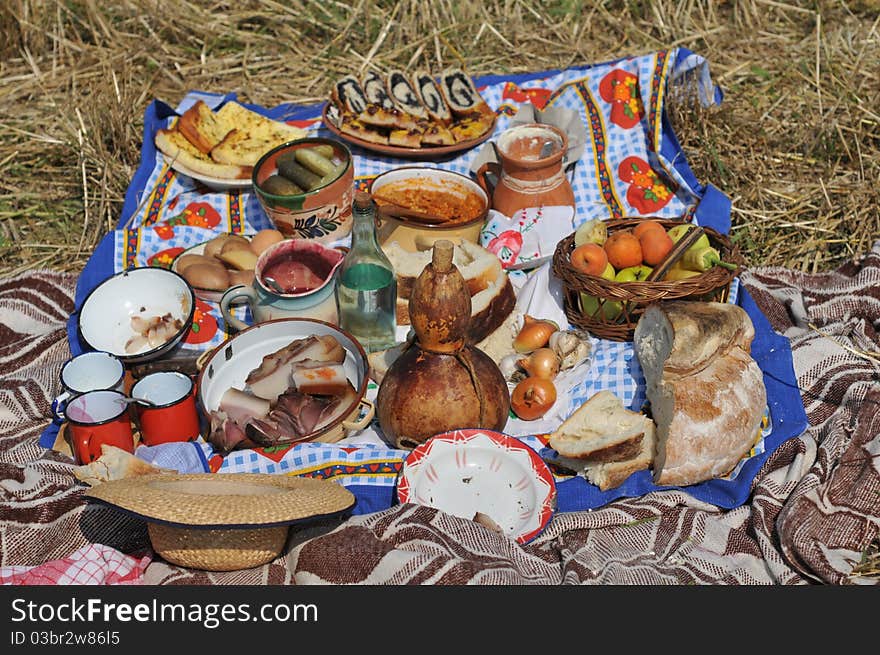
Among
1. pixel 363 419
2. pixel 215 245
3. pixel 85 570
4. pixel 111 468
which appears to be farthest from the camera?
pixel 215 245

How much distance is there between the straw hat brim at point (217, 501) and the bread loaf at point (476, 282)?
37.4 inches

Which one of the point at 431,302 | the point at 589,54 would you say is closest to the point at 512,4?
the point at 589,54

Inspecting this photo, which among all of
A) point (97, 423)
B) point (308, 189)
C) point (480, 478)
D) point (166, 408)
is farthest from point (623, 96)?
point (97, 423)

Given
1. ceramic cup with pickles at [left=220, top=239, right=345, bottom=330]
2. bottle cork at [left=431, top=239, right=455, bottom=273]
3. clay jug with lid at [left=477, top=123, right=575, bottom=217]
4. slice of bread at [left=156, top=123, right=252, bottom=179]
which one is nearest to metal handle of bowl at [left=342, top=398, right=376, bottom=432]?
ceramic cup with pickles at [left=220, top=239, right=345, bottom=330]

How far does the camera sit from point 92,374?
2684 mm

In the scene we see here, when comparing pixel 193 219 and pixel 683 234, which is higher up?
pixel 683 234

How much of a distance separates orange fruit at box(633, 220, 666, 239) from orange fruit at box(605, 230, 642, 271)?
6 centimetres

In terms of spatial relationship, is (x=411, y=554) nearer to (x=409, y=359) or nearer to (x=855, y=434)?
(x=409, y=359)

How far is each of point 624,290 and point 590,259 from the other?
189 mm

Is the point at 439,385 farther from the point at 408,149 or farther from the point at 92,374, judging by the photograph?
the point at 408,149

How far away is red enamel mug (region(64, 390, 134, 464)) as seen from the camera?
8.04 ft

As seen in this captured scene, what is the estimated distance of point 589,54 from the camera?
193 inches

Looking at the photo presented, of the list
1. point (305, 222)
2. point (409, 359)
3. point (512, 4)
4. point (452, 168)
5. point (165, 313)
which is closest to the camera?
point (409, 359)

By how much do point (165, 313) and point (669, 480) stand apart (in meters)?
1.83
